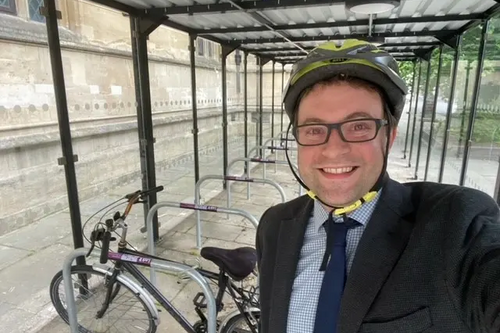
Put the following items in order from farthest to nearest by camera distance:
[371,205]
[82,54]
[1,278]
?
[82,54] → [1,278] → [371,205]

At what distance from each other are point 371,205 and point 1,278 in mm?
3436

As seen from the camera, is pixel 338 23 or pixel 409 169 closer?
pixel 338 23

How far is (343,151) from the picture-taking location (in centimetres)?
83

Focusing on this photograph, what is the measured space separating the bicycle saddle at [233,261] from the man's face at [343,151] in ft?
3.24

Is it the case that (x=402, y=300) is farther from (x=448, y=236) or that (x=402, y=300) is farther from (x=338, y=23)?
(x=338, y=23)

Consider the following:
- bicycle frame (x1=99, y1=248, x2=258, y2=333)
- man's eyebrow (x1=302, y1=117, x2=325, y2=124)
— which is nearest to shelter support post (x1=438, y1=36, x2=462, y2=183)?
bicycle frame (x1=99, y1=248, x2=258, y2=333)

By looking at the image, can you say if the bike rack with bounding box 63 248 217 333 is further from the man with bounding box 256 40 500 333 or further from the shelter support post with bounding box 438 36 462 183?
the shelter support post with bounding box 438 36 462 183

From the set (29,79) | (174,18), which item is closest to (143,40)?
(174,18)

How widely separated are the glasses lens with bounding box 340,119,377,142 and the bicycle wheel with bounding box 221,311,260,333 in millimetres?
1393

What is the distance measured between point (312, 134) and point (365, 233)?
0.30m

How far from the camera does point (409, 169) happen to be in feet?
24.4

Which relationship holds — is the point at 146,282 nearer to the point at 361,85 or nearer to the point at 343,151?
the point at 343,151

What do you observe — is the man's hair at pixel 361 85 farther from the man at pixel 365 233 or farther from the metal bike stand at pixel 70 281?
the metal bike stand at pixel 70 281

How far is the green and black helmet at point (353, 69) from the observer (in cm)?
85
